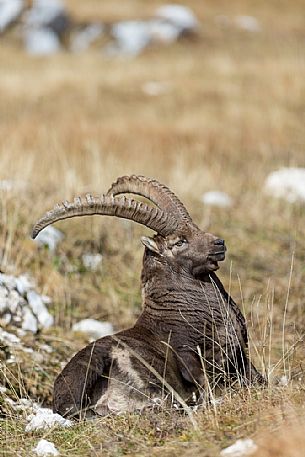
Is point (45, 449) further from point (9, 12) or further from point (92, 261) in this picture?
point (9, 12)

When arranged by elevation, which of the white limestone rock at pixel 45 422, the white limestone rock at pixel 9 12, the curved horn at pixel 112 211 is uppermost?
the white limestone rock at pixel 9 12

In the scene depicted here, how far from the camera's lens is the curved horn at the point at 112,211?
6.04m

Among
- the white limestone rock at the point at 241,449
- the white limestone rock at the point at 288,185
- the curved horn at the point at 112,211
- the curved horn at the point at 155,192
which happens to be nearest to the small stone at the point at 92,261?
the curved horn at the point at 155,192

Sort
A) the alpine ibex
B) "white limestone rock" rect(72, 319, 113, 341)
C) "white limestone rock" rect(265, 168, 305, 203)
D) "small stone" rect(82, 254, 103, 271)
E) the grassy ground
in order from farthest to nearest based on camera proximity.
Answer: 1. "white limestone rock" rect(265, 168, 305, 203)
2. "small stone" rect(82, 254, 103, 271)
3. "white limestone rock" rect(72, 319, 113, 341)
4. the alpine ibex
5. the grassy ground

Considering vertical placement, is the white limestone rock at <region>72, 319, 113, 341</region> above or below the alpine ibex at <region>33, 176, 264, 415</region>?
below

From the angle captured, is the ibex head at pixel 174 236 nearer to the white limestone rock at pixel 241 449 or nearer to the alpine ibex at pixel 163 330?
the alpine ibex at pixel 163 330

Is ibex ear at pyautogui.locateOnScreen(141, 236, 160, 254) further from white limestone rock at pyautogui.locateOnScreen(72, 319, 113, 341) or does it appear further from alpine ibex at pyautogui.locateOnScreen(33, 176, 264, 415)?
white limestone rock at pyautogui.locateOnScreen(72, 319, 113, 341)

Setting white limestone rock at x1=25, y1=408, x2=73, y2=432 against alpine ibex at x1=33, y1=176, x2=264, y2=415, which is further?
alpine ibex at x1=33, y1=176, x2=264, y2=415

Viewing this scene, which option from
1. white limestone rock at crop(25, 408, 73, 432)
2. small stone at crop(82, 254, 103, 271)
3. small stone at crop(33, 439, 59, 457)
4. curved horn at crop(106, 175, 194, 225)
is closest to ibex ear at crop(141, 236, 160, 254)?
curved horn at crop(106, 175, 194, 225)

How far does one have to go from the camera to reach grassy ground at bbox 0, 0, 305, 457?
16.9 ft

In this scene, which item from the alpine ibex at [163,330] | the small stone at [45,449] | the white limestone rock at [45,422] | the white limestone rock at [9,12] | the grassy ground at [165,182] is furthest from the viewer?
the white limestone rock at [9,12]

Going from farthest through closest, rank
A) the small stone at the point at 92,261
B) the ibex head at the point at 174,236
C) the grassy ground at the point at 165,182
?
the small stone at the point at 92,261 → the ibex head at the point at 174,236 → the grassy ground at the point at 165,182

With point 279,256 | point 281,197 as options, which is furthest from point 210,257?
point 281,197

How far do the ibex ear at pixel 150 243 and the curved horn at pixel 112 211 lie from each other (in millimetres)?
97
